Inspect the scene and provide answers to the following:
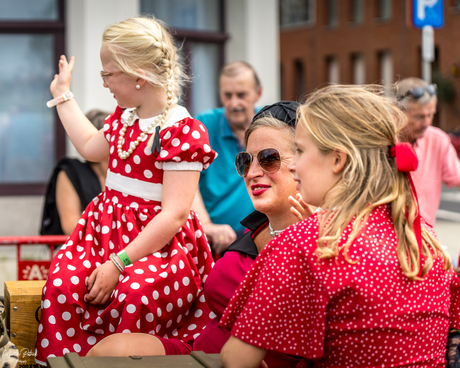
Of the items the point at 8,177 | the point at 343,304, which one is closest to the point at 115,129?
the point at 343,304

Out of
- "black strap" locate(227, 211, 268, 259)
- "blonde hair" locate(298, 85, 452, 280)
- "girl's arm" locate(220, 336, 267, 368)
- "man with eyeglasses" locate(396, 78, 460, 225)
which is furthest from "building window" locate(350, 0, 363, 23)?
"girl's arm" locate(220, 336, 267, 368)

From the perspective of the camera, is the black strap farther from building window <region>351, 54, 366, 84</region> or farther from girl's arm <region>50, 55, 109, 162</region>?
building window <region>351, 54, 366, 84</region>

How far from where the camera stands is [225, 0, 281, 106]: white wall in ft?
26.3

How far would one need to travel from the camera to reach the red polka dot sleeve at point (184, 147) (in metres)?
2.56

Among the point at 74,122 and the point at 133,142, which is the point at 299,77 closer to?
the point at 74,122

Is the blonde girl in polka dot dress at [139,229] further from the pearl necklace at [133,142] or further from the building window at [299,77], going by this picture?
the building window at [299,77]

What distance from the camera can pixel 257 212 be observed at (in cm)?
269

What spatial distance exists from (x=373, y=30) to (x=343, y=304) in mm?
36525

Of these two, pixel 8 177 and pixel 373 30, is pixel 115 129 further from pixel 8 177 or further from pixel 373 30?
pixel 373 30

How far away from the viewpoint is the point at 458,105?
104ft

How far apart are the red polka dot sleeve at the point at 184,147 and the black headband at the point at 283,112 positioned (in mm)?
259

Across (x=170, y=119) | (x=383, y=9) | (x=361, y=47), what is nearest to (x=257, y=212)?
(x=170, y=119)

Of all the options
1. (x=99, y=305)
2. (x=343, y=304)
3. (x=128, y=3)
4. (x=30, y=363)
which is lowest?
(x=30, y=363)

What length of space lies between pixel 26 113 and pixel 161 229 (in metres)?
6.12
